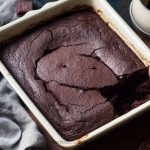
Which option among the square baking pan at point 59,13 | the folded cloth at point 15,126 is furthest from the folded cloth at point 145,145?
the folded cloth at point 15,126

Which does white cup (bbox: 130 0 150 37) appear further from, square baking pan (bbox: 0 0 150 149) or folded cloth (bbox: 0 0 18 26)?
folded cloth (bbox: 0 0 18 26)

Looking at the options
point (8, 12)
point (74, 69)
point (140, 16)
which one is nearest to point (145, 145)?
point (74, 69)

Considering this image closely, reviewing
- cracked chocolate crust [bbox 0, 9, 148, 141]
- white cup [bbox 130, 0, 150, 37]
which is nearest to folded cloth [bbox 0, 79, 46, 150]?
cracked chocolate crust [bbox 0, 9, 148, 141]

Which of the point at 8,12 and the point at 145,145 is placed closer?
the point at 145,145

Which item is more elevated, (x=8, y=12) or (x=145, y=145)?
(x=8, y=12)

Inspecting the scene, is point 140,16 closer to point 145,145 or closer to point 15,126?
point 145,145

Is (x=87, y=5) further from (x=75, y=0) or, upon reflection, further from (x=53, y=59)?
(x=53, y=59)

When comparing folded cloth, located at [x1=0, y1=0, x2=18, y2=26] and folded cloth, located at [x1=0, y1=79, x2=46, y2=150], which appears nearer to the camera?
folded cloth, located at [x1=0, y1=79, x2=46, y2=150]
